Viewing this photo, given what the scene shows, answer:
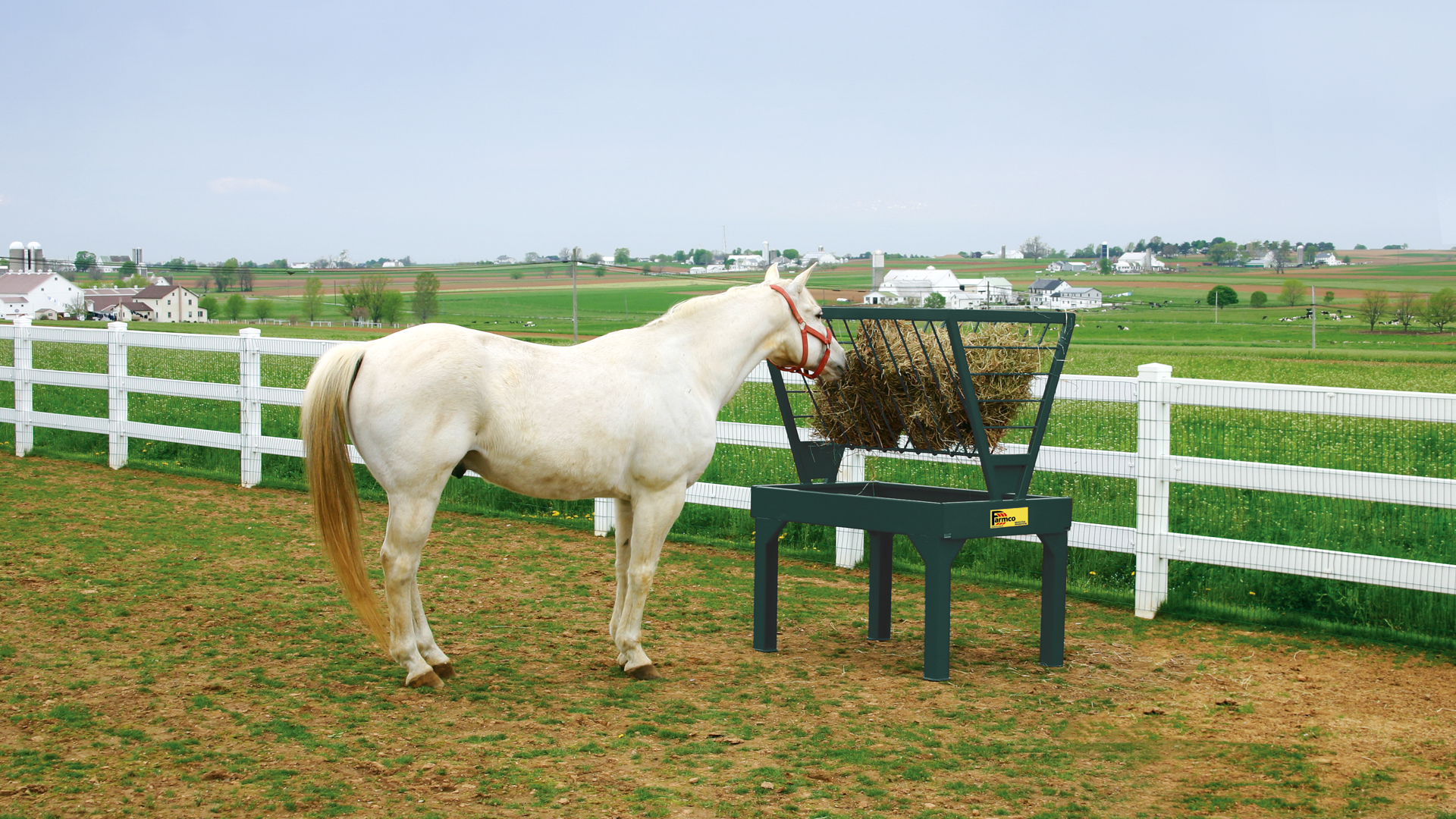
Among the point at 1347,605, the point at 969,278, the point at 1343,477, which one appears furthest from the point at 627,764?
the point at 969,278

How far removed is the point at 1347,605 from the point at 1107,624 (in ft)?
4.26

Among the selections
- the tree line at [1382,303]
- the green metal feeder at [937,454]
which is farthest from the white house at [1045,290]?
the green metal feeder at [937,454]

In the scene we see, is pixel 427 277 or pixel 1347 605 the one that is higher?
pixel 427 277

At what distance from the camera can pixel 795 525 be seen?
852 cm

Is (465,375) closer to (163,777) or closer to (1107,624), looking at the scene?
(163,777)

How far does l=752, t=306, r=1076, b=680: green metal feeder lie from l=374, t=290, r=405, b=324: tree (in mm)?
39037

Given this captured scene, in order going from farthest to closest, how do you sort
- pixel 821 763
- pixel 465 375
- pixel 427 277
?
pixel 427 277
pixel 465 375
pixel 821 763

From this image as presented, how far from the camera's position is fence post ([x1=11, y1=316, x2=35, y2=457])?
11617mm

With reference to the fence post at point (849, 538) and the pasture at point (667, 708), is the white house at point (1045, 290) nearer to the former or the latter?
the fence post at point (849, 538)

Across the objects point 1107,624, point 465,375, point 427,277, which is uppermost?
point 427,277

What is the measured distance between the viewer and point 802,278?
17.7 feet

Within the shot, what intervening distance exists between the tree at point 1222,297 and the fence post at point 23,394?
319 feet

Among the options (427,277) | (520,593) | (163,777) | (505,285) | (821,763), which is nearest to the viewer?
(163,777)

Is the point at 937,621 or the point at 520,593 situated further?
the point at 520,593
